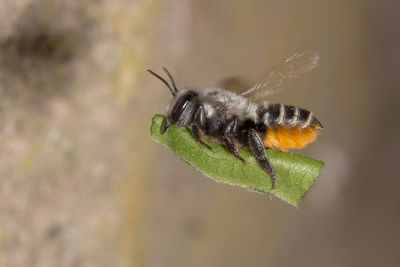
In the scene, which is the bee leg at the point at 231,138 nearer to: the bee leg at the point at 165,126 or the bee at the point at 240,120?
the bee at the point at 240,120

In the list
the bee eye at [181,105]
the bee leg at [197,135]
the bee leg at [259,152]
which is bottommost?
the bee leg at [259,152]

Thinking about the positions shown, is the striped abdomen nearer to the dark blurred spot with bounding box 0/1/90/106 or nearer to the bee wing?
the bee wing

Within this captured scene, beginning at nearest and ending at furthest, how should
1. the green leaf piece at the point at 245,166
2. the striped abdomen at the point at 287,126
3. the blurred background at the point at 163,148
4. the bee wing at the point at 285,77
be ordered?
the green leaf piece at the point at 245,166, the striped abdomen at the point at 287,126, the bee wing at the point at 285,77, the blurred background at the point at 163,148

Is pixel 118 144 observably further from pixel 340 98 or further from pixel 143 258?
pixel 340 98

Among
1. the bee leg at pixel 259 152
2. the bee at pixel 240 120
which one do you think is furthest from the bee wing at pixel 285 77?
the bee leg at pixel 259 152

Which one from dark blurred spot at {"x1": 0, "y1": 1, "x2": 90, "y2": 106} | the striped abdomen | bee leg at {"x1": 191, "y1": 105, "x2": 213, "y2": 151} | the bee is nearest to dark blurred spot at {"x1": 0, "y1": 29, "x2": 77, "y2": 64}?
dark blurred spot at {"x1": 0, "y1": 1, "x2": 90, "y2": 106}

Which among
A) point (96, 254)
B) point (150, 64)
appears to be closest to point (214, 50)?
point (150, 64)

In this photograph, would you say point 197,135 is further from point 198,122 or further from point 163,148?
point 163,148

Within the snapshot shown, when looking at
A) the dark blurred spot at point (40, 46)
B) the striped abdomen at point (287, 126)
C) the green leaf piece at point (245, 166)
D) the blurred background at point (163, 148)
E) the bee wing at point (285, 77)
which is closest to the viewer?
the green leaf piece at point (245, 166)
